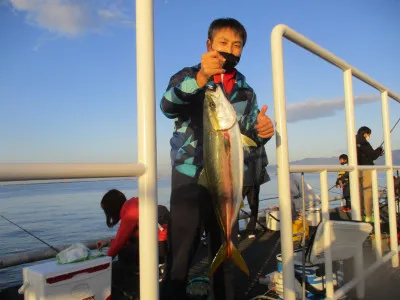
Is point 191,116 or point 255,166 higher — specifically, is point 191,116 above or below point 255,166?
above

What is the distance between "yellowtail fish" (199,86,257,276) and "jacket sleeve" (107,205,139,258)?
2.28 meters

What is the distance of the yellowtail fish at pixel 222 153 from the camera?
1941mm

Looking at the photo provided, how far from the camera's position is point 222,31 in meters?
2.47

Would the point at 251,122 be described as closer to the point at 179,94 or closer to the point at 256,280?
the point at 179,94

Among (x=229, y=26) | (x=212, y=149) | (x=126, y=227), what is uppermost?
(x=229, y=26)

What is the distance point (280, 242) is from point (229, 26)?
202 cm

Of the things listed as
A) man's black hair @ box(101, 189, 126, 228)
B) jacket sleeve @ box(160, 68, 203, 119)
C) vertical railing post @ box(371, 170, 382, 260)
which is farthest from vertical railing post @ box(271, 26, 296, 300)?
man's black hair @ box(101, 189, 126, 228)

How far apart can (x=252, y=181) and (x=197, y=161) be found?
516mm

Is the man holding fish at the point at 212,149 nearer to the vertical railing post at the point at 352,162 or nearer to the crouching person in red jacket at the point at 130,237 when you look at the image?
the vertical railing post at the point at 352,162

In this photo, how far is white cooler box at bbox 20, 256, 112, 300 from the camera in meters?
2.24

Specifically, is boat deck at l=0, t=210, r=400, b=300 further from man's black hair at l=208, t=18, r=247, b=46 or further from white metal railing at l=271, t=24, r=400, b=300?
man's black hair at l=208, t=18, r=247, b=46

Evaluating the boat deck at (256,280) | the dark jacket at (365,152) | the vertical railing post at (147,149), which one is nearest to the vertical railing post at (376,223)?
the boat deck at (256,280)

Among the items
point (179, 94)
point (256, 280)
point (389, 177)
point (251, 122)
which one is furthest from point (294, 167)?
point (389, 177)

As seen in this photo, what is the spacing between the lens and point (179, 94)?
2086mm
